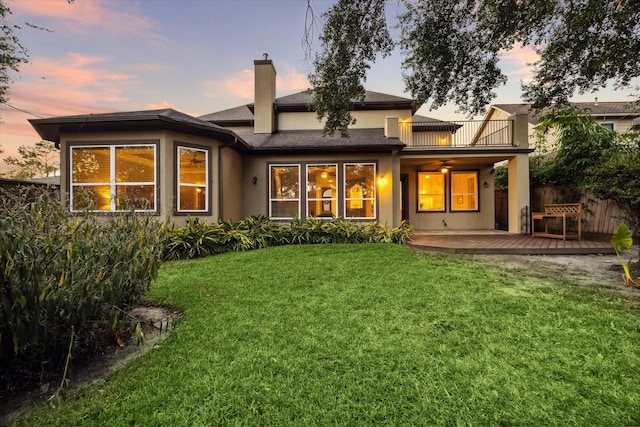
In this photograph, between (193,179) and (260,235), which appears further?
(193,179)

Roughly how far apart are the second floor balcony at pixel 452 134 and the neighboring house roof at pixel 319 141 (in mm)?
1207

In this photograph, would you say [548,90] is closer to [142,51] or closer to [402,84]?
[402,84]

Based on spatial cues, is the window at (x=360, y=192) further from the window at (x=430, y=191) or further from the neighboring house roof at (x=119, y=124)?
the neighboring house roof at (x=119, y=124)

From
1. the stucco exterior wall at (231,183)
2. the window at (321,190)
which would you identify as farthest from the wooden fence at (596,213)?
the stucco exterior wall at (231,183)

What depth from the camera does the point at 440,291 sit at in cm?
389

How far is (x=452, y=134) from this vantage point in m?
12.3

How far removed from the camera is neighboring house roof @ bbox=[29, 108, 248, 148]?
6758mm

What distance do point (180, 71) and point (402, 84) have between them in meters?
9.19

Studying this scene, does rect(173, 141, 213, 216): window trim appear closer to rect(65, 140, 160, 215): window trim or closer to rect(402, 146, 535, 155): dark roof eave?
rect(65, 140, 160, 215): window trim

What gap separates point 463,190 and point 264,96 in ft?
29.6

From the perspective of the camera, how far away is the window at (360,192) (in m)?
9.66

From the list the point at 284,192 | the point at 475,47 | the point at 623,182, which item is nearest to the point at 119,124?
the point at 284,192

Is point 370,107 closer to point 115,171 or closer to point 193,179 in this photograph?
point 193,179

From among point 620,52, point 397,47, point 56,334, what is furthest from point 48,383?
point 620,52
